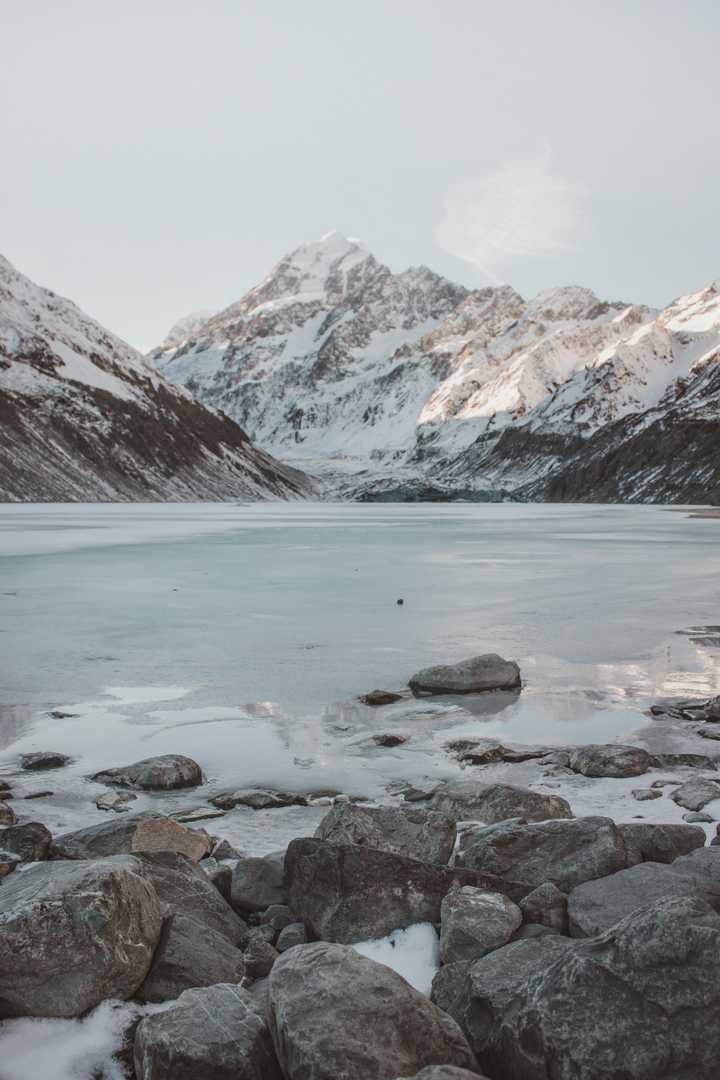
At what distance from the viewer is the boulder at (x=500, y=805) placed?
7707 millimetres

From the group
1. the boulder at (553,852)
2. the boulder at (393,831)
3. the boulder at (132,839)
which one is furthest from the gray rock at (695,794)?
the boulder at (132,839)

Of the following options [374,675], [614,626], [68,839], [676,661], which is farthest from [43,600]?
[68,839]

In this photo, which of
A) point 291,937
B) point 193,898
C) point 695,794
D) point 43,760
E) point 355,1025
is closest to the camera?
point 355,1025

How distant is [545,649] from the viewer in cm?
1642

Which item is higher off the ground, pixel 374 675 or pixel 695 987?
pixel 695 987

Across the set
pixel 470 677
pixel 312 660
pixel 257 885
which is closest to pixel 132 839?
pixel 257 885

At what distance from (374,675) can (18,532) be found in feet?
159

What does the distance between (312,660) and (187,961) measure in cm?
1026

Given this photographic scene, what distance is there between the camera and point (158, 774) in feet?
29.8

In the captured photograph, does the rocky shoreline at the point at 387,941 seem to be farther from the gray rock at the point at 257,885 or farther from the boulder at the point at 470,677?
the boulder at the point at 470,677

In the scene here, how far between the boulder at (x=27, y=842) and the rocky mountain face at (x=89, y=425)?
417ft

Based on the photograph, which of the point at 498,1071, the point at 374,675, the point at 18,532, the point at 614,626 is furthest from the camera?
the point at 18,532

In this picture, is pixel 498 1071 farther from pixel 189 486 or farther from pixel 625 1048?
pixel 189 486

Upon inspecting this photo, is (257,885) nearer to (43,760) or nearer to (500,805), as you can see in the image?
(500,805)
